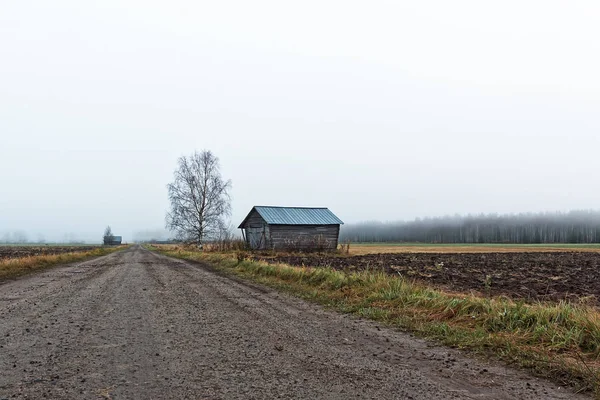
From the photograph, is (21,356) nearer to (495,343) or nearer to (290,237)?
(495,343)

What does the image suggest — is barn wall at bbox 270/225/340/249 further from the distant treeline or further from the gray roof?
the distant treeline

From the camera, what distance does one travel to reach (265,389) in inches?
161

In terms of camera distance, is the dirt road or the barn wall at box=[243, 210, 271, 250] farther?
the barn wall at box=[243, 210, 271, 250]

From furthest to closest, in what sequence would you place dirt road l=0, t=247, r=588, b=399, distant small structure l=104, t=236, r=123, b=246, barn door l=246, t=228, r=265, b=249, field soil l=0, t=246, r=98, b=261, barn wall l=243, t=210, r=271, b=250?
distant small structure l=104, t=236, r=123, b=246 → barn door l=246, t=228, r=265, b=249 → barn wall l=243, t=210, r=271, b=250 → field soil l=0, t=246, r=98, b=261 → dirt road l=0, t=247, r=588, b=399

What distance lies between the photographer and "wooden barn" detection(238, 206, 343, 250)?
39.8 meters

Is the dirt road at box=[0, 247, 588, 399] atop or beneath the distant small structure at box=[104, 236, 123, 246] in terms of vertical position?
atop

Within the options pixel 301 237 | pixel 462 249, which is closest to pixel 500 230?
pixel 462 249

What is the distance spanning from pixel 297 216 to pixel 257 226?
434 cm

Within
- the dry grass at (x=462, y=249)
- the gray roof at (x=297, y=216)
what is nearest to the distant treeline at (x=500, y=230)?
the dry grass at (x=462, y=249)

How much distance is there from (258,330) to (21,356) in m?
3.29

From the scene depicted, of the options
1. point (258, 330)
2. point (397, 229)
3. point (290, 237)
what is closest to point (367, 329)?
point (258, 330)

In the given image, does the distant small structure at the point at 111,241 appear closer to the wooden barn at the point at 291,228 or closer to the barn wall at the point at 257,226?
the barn wall at the point at 257,226

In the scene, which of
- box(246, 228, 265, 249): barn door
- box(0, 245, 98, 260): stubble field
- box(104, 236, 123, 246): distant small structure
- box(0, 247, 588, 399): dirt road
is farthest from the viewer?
box(104, 236, 123, 246): distant small structure

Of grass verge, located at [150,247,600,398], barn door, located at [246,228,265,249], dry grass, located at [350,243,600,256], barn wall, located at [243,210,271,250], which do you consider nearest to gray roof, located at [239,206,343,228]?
barn wall, located at [243,210,271,250]
